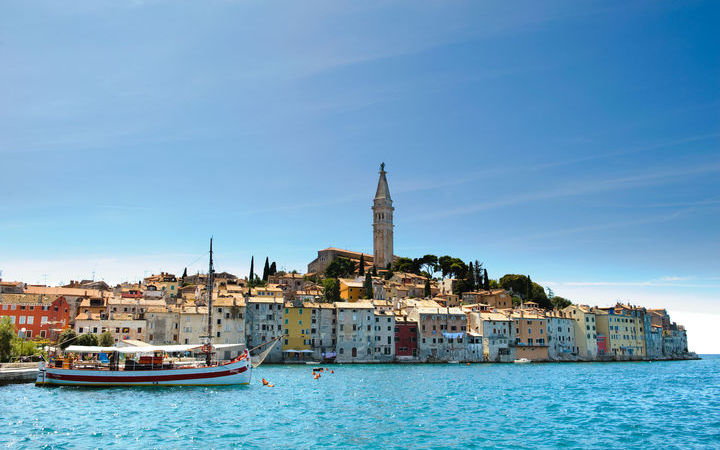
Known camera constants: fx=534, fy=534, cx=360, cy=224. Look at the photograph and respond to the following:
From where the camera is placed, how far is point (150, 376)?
37500 millimetres

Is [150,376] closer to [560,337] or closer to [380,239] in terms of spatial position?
[560,337]

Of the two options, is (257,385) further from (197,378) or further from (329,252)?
(329,252)

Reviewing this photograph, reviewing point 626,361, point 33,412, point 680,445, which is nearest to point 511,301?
point 626,361

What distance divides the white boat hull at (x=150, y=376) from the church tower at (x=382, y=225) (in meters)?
87.3

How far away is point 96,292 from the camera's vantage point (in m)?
76.9

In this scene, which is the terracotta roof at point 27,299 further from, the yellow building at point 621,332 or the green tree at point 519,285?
the green tree at point 519,285

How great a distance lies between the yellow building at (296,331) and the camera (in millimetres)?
70375

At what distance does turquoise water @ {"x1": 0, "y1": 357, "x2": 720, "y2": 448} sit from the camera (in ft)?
68.9

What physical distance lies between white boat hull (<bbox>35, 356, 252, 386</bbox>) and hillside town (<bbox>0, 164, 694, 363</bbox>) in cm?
1021

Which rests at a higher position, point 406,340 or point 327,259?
point 327,259

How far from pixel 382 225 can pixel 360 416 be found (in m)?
103

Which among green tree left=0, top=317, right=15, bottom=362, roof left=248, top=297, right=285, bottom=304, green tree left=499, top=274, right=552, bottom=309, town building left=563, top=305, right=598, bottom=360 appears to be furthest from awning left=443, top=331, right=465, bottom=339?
green tree left=0, top=317, right=15, bottom=362

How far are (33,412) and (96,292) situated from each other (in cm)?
5628

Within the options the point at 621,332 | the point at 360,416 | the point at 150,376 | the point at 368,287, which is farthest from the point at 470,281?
the point at 360,416
